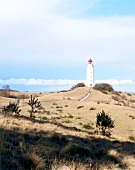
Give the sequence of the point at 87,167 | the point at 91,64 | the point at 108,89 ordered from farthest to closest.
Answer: the point at 108,89
the point at 91,64
the point at 87,167

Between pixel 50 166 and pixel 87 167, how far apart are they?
1.23 meters

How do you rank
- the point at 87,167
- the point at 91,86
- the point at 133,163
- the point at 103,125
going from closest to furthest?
the point at 87,167, the point at 133,163, the point at 103,125, the point at 91,86

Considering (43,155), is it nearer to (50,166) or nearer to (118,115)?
(50,166)

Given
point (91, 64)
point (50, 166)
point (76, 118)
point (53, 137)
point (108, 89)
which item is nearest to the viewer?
point (50, 166)

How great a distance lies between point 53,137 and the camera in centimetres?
1388

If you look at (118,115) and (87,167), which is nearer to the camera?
(87,167)

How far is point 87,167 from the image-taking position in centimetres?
872

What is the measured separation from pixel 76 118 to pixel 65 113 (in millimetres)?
4853

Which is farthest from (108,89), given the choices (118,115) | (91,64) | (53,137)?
(53,137)

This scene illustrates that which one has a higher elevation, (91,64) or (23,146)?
(91,64)

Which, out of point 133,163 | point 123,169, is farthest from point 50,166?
point 133,163

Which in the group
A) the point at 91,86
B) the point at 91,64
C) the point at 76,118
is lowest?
the point at 76,118

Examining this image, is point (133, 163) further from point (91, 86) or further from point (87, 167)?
point (91, 86)

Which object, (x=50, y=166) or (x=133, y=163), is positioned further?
(x=133, y=163)
